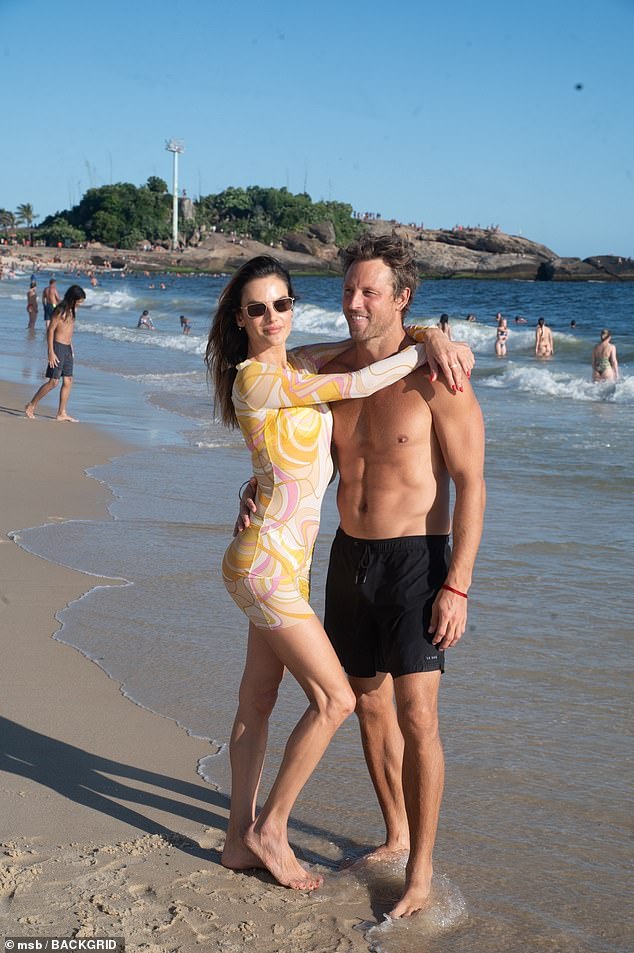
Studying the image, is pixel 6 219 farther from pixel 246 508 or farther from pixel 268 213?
pixel 246 508

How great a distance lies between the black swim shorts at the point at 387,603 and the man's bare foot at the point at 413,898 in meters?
0.62

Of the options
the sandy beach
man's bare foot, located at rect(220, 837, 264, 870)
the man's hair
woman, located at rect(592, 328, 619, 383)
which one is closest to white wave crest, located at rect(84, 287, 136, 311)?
woman, located at rect(592, 328, 619, 383)

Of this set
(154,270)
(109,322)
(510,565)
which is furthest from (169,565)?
(154,270)

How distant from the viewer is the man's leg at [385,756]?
11.3 ft

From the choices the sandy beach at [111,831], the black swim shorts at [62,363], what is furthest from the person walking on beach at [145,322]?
the sandy beach at [111,831]

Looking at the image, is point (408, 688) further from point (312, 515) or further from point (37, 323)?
point (37, 323)

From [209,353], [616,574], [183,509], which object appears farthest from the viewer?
[183,509]

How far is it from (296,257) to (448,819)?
114 metres

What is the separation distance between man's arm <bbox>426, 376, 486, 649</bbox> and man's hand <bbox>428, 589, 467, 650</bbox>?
12 millimetres

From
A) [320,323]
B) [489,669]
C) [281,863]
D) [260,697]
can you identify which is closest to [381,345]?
[260,697]

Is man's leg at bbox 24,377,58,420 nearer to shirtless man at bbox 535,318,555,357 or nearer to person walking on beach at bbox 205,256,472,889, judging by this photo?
person walking on beach at bbox 205,256,472,889

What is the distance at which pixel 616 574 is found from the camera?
256 inches

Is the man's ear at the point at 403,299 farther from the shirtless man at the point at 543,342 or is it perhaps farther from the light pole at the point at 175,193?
the light pole at the point at 175,193

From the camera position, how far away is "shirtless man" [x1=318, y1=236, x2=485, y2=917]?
3205 mm
